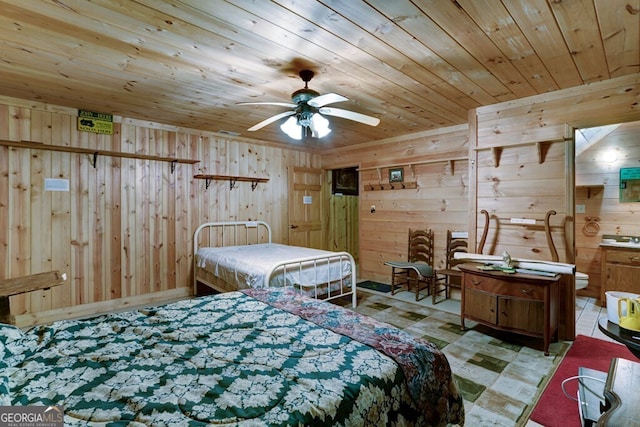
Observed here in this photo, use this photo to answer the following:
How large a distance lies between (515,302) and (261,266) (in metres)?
2.36

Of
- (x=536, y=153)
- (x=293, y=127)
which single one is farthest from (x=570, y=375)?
(x=293, y=127)

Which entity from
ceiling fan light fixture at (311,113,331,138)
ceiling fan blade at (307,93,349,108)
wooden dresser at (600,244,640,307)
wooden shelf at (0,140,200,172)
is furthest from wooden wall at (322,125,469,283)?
wooden shelf at (0,140,200,172)

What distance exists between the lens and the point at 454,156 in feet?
13.9

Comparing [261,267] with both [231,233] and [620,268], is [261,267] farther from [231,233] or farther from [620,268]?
[620,268]

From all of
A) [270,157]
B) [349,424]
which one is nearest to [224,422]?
[349,424]

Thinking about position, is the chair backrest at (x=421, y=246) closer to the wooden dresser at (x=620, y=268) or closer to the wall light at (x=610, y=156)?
the wooden dresser at (x=620, y=268)

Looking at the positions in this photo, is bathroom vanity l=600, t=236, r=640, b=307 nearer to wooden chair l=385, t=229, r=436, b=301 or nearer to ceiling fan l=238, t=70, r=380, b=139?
wooden chair l=385, t=229, r=436, b=301

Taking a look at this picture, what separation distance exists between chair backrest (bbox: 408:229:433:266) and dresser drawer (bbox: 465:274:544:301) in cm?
142

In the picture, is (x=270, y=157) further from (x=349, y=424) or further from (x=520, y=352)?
(x=349, y=424)

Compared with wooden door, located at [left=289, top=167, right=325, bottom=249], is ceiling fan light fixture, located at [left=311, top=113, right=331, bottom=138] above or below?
above

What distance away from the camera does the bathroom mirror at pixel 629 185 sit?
3953 mm

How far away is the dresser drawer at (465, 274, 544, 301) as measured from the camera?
266cm

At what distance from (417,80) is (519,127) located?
4.25 feet

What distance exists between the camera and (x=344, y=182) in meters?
6.27
